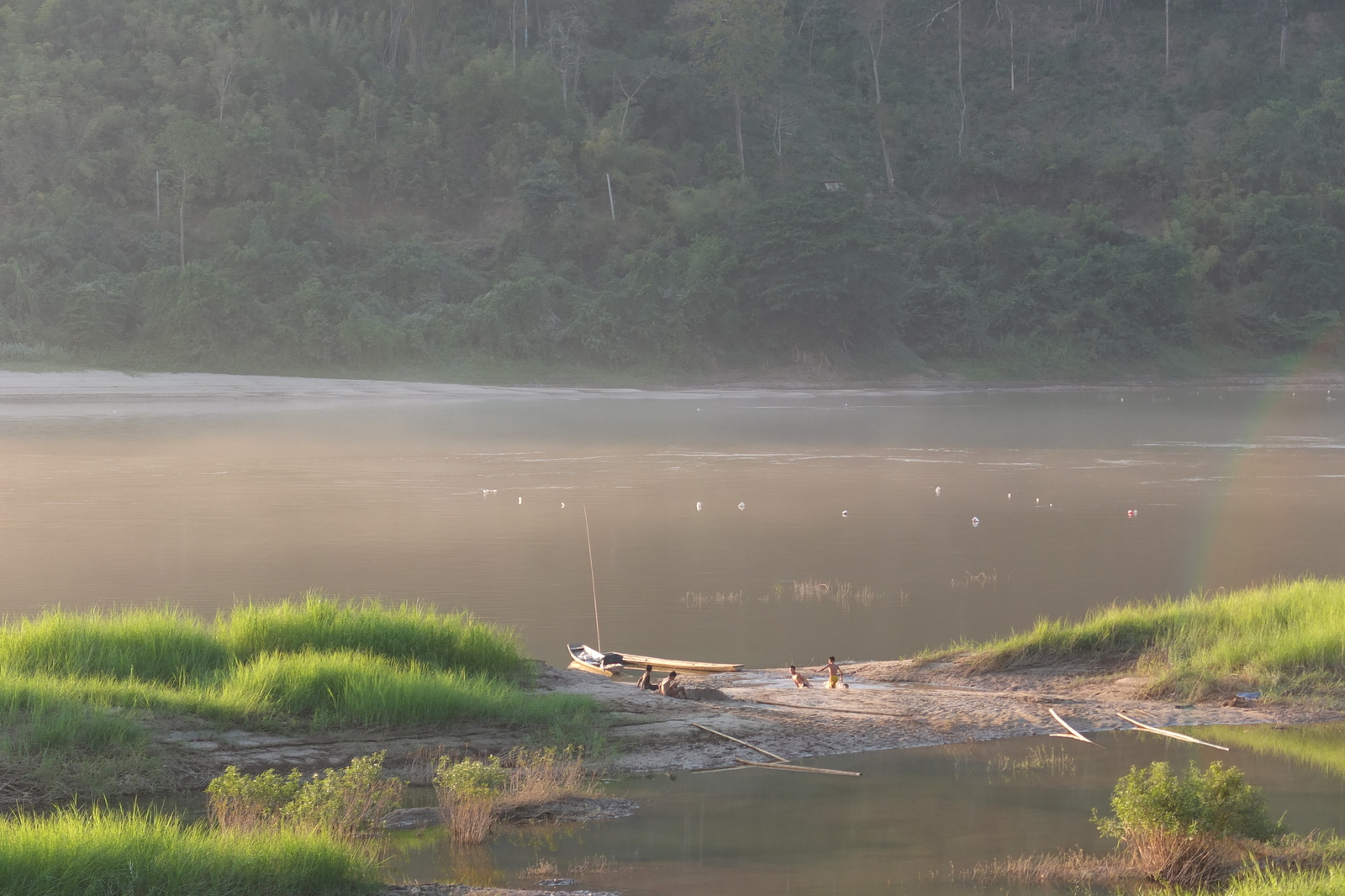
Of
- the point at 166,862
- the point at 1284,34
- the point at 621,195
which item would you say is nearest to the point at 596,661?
the point at 166,862

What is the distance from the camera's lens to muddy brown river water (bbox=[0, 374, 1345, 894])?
8.48 meters

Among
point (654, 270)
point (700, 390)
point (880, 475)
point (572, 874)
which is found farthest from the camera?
point (654, 270)

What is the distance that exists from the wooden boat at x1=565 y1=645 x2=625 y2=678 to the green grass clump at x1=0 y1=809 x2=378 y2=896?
17.2 ft

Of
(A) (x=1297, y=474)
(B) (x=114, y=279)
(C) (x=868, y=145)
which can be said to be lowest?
(A) (x=1297, y=474)

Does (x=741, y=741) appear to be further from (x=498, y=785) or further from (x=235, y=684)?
(x=235, y=684)

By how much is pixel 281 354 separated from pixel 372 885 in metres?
51.1

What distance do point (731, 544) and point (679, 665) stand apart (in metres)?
7.98

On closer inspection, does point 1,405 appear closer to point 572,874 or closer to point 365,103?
point 365,103

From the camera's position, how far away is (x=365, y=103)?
73.6 metres

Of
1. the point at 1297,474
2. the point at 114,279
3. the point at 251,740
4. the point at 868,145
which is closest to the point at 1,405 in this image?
the point at 114,279

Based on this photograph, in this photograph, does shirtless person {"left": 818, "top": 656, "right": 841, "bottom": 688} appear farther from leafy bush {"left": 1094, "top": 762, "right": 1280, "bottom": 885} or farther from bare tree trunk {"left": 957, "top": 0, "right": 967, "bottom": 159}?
bare tree trunk {"left": 957, "top": 0, "right": 967, "bottom": 159}

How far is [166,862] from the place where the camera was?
6324 mm

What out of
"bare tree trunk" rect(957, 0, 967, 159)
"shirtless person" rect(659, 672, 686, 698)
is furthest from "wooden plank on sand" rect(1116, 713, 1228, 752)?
"bare tree trunk" rect(957, 0, 967, 159)

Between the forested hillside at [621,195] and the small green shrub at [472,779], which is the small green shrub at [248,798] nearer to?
the small green shrub at [472,779]
